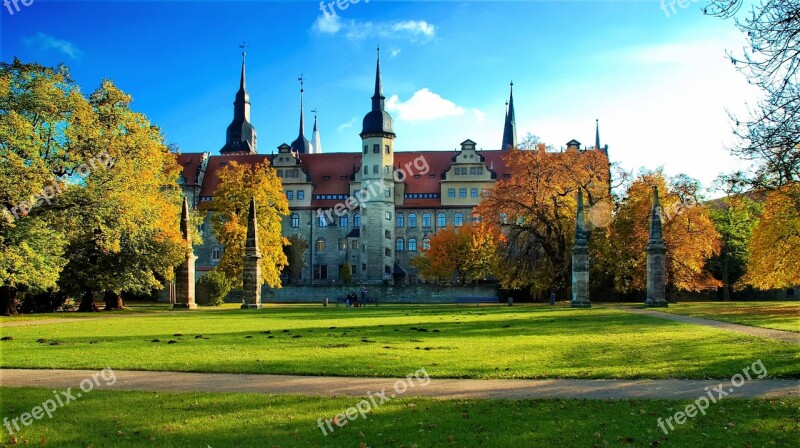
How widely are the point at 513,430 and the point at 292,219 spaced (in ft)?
237

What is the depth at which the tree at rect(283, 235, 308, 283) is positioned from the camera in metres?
73.4

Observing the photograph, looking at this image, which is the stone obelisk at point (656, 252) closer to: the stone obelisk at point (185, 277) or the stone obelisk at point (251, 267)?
the stone obelisk at point (251, 267)

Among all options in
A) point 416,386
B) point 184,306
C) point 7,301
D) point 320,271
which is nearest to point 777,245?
point 416,386

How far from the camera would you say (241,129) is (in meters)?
88.2

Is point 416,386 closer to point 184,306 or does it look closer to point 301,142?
point 184,306

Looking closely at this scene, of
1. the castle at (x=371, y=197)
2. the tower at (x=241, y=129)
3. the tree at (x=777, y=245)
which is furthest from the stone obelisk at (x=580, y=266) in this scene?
the tower at (x=241, y=129)

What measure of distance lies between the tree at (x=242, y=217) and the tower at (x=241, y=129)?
125ft

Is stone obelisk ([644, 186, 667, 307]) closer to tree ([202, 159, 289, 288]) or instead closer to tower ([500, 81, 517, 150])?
tree ([202, 159, 289, 288])

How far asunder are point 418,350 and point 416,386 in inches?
175

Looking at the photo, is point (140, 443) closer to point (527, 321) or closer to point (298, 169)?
point (527, 321)

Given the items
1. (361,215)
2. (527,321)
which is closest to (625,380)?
(527,321)

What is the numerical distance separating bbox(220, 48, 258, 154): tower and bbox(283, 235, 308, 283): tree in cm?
1832

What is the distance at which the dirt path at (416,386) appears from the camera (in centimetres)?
948

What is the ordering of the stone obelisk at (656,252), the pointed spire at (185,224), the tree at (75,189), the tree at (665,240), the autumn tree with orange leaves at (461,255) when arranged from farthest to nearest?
1. the autumn tree with orange leaves at (461,255)
2. the tree at (665,240)
3. the pointed spire at (185,224)
4. the stone obelisk at (656,252)
5. the tree at (75,189)
